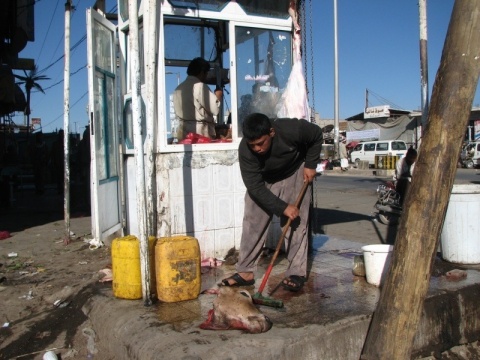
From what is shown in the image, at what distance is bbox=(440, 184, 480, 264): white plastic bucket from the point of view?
5.40 metres

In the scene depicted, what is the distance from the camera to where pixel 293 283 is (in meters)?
4.38

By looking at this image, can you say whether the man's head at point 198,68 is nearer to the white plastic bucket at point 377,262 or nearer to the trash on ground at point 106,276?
the trash on ground at point 106,276

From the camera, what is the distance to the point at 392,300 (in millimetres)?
3148

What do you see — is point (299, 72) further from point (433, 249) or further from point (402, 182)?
point (402, 182)

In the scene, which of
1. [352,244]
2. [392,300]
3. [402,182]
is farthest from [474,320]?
[402,182]

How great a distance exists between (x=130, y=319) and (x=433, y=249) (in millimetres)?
2378

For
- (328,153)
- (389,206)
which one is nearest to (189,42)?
(389,206)

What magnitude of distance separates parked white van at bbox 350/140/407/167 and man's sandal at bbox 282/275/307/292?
82.2 ft

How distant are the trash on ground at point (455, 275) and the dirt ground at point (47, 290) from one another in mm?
3424

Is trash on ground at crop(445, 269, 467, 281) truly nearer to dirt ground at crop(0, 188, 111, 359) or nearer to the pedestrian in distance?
dirt ground at crop(0, 188, 111, 359)

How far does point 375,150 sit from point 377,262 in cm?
2754

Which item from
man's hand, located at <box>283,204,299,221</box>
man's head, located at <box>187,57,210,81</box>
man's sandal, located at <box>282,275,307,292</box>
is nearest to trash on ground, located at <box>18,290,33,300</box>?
man's sandal, located at <box>282,275,307,292</box>

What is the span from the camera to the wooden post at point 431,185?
297 centimetres

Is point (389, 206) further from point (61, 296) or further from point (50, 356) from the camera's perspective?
point (50, 356)
